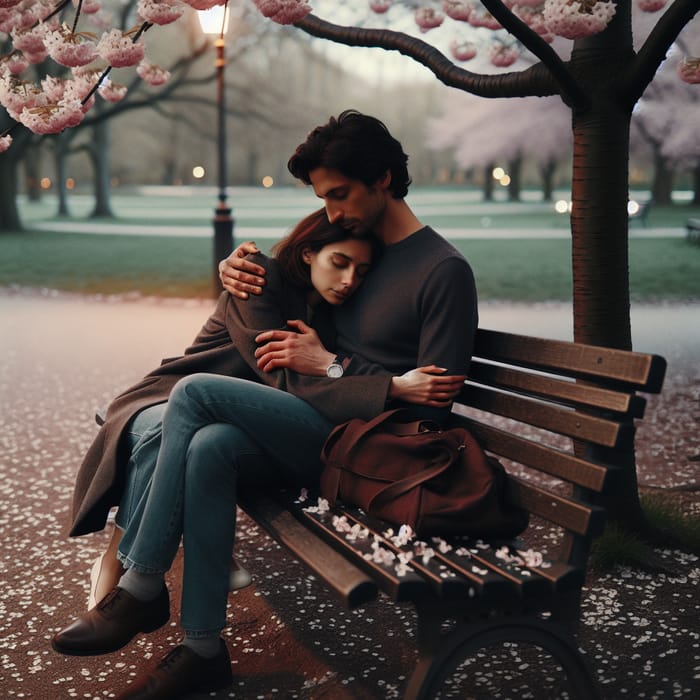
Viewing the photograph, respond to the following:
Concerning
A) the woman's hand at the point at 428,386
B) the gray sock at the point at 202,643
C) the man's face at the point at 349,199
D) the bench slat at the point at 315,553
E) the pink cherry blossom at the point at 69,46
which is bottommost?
the gray sock at the point at 202,643

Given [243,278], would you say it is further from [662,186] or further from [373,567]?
[662,186]

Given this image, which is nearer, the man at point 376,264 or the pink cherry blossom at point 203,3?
the man at point 376,264

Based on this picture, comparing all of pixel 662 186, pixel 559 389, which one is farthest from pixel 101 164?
pixel 559 389

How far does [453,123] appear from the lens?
48.1m

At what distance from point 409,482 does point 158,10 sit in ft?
9.91

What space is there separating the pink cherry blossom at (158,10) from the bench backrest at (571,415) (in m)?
2.52

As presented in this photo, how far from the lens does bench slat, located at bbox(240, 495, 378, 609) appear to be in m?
2.44

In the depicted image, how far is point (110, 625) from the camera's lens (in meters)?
2.99

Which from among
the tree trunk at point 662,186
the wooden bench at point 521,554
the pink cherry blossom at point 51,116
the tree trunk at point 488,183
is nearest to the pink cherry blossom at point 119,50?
the pink cherry blossom at point 51,116

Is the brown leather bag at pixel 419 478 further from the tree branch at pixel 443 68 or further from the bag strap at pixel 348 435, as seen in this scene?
the tree branch at pixel 443 68

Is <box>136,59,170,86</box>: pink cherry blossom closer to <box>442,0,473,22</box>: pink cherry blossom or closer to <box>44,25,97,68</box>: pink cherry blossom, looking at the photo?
<box>44,25,97,68</box>: pink cherry blossom

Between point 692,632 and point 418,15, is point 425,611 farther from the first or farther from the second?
point 418,15

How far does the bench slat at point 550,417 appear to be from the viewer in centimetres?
263

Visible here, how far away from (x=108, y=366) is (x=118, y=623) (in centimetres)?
607
